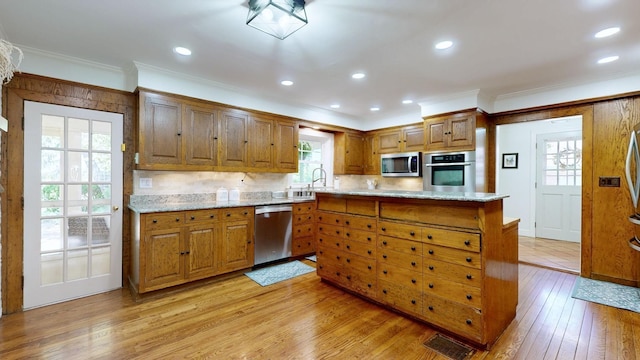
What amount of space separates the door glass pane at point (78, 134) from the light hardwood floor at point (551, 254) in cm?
602

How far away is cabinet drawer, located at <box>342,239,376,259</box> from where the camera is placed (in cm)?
286

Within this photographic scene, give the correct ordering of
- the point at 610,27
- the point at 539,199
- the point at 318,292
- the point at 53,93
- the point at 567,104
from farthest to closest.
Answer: the point at 539,199, the point at 567,104, the point at 318,292, the point at 53,93, the point at 610,27

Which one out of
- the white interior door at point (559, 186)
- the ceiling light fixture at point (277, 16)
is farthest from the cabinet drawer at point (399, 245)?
the white interior door at point (559, 186)

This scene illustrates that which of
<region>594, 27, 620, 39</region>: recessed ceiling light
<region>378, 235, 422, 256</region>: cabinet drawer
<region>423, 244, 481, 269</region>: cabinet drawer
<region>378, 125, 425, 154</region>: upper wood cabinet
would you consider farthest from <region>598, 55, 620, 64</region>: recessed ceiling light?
<region>378, 235, 422, 256</region>: cabinet drawer

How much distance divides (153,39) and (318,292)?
3.02m

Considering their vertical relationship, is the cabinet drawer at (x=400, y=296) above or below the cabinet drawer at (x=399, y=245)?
below

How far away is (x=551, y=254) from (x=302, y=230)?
13.6ft

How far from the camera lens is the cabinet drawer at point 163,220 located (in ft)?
9.79

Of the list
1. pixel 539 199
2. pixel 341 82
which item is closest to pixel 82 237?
pixel 341 82

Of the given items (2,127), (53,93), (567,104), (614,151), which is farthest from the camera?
(567,104)

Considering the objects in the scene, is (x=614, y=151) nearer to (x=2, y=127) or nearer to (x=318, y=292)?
(x=318, y=292)

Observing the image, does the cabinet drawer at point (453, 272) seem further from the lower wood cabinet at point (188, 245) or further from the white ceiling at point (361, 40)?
the lower wood cabinet at point (188, 245)

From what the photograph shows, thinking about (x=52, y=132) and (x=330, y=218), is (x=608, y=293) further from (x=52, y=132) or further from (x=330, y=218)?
(x=52, y=132)

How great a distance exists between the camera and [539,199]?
19.2 ft
